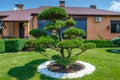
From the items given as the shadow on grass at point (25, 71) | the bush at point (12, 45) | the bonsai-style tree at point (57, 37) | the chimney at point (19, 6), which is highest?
the chimney at point (19, 6)

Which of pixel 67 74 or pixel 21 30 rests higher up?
pixel 21 30

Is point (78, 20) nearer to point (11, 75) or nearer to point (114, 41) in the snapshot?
point (114, 41)

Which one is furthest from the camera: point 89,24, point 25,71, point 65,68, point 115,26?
point 115,26

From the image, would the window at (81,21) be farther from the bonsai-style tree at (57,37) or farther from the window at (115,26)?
the bonsai-style tree at (57,37)

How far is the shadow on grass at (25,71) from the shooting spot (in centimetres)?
963

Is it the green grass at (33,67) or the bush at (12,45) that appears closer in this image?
the green grass at (33,67)

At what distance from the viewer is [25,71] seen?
1014 centimetres

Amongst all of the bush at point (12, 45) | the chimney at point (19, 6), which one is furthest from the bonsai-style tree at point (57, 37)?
the chimney at point (19, 6)

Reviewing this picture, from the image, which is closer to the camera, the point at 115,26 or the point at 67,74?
the point at 67,74

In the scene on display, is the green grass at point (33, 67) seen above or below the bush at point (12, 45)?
below

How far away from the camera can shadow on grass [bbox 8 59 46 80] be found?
963 centimetres

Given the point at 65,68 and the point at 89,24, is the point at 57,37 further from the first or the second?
the point at 89,24

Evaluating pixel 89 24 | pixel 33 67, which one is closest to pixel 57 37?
pixel 33 67

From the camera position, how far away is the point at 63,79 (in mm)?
9148
